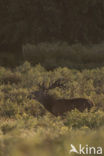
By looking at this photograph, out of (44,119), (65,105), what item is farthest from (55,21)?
(44,119)

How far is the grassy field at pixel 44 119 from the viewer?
3766 millimetres

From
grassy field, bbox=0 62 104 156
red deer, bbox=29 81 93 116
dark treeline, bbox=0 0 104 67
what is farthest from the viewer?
dark treeline, bbox=0 0 104 67

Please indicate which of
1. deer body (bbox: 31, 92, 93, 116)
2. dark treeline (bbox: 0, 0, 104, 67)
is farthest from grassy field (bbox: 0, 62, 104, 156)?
dark treeline (bbox: 0, 0, 104, 67)

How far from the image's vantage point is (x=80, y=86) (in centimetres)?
1327

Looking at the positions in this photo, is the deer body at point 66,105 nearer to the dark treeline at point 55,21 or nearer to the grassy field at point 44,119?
the grassy field at point 44,119

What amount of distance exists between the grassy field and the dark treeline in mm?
9777

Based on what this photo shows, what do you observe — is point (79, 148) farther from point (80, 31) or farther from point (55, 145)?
point (80, 31)

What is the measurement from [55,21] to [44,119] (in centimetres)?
1928

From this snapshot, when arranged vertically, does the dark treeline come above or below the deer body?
above

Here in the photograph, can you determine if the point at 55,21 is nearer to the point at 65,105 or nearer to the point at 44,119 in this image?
the point at 65,105

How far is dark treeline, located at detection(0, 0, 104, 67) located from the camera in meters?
27.1

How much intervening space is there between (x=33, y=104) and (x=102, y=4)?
16.6 m

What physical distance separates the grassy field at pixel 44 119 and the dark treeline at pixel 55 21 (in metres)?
9.78

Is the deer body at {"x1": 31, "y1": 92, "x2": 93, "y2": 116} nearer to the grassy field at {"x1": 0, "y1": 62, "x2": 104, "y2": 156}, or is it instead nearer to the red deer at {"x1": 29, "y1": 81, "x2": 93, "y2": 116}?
the red deer at {"x1": 29, "y1": 81, "x2": 93, "y2": 116}
